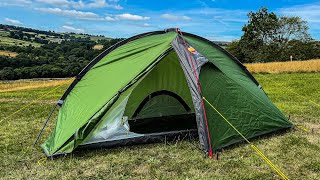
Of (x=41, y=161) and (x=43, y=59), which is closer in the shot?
(x=41, y=161)

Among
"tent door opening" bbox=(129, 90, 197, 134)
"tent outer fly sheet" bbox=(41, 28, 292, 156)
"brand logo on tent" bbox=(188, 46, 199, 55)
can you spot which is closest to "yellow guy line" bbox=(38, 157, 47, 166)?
"tent outer fly sheet" bbox=(41, 28, 292, 156)

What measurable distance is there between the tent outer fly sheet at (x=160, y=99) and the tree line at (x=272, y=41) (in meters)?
40.7

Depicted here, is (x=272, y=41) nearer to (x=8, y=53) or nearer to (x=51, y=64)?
(x=51, y=64)

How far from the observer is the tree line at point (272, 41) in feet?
147

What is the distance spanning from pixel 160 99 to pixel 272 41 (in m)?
45.5

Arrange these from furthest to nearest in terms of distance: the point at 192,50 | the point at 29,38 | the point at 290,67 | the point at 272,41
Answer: the point at 29,38
the point at 272,41
the point at 290,67
the point at 192,50

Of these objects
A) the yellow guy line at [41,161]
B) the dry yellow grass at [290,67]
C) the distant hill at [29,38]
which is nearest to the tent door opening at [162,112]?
the yellow guy line at [41,161]

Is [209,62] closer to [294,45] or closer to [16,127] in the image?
[16,127]

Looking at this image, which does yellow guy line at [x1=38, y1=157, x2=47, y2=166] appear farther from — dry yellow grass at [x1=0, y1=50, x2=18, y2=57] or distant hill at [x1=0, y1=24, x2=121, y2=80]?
dry yellow grass at [x1=0, y1=50, x2=18, y2=57]

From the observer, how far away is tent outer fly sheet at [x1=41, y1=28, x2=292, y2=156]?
17.6 feet

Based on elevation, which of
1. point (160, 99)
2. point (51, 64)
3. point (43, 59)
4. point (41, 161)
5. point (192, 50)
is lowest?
point (51, 64)

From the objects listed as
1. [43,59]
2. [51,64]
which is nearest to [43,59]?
[43,59]

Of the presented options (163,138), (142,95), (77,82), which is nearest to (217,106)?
(163,138)

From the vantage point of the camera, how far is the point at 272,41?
49.0 m
